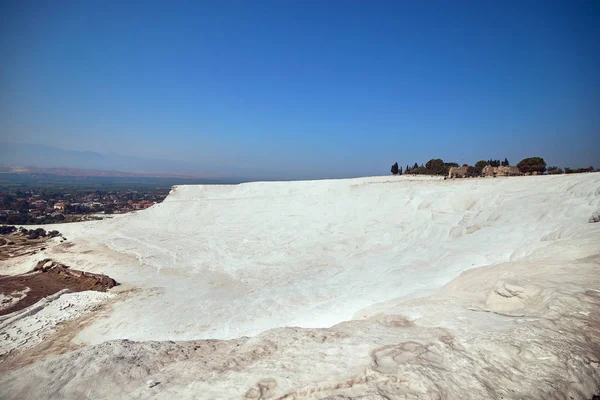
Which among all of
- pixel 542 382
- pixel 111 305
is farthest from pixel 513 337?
pixel 111 305

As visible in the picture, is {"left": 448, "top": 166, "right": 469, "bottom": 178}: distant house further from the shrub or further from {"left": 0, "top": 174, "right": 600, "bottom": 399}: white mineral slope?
{"left": 0, "top": 174, "right": 600, "bottom": 399}: white mineral slope

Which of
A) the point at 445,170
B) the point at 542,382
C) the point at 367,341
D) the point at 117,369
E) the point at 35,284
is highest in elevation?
the point at 445,170

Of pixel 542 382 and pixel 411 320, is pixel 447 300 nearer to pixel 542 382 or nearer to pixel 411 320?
pixel 411 320

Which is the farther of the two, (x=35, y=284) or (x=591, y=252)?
(x=35, y=284)

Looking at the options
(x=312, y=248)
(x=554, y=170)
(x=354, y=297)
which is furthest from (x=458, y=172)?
(x=354, y=297)

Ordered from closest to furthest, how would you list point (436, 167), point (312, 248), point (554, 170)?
point (312, 248) < point (554, 170) < point (436, 167)

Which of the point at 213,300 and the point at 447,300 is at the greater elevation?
the point at 447,300

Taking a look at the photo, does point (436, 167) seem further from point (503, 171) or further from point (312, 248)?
point (312, 248)

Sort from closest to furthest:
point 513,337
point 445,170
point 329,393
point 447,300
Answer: point 329,393, point 513,337, point 447,300, point 445,170

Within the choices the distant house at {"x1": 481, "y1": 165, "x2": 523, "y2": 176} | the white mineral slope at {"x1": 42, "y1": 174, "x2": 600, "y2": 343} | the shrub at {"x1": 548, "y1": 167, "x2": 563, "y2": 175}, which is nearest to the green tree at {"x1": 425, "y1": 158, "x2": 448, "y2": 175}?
the distant house at {"x1": 481, "y1": 165, "x2": 523, "y2": 176}
